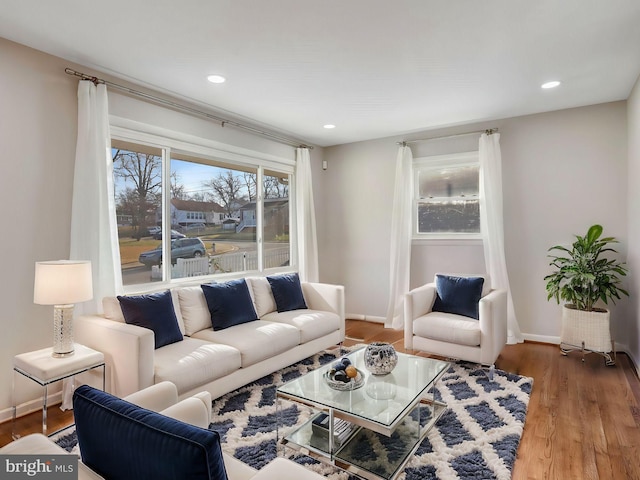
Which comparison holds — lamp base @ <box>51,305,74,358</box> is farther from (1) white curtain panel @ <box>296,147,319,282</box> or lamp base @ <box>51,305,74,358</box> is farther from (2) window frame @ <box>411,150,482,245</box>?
(2) window frame @ <box>411,150,482,245</box>

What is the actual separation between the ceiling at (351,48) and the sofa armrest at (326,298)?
195 cm

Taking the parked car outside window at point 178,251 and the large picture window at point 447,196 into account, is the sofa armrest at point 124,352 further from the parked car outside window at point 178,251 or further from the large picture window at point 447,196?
the large picture window at point 447,196

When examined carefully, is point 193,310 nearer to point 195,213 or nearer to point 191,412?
point 195,213

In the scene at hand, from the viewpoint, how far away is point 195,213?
399cm

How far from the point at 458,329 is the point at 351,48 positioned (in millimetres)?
2513

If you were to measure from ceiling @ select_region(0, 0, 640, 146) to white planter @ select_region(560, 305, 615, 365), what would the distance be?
2.16 m

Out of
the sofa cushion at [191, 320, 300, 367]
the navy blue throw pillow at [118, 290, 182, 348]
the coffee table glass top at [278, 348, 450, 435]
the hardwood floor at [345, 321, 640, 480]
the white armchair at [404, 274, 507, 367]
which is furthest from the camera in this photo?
the white armchair at [404, 274, 507, 367]

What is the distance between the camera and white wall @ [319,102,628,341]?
3.91 meters

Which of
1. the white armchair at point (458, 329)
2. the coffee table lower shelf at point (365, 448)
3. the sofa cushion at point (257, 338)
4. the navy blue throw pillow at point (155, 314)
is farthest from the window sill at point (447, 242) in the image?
the navy blue throw pillow at point (155, 314)

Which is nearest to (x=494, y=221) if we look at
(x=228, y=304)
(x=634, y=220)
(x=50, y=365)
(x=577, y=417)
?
(x=634, y=220)

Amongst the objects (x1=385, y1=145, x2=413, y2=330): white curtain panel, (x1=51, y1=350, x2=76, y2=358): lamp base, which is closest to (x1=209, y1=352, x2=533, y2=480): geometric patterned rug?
(x1=51, y1=350, x2=76, y2=358): lamp base

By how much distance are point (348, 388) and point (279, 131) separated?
3.52 m

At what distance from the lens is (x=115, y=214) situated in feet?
10.1

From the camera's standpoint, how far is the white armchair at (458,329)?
324cm
